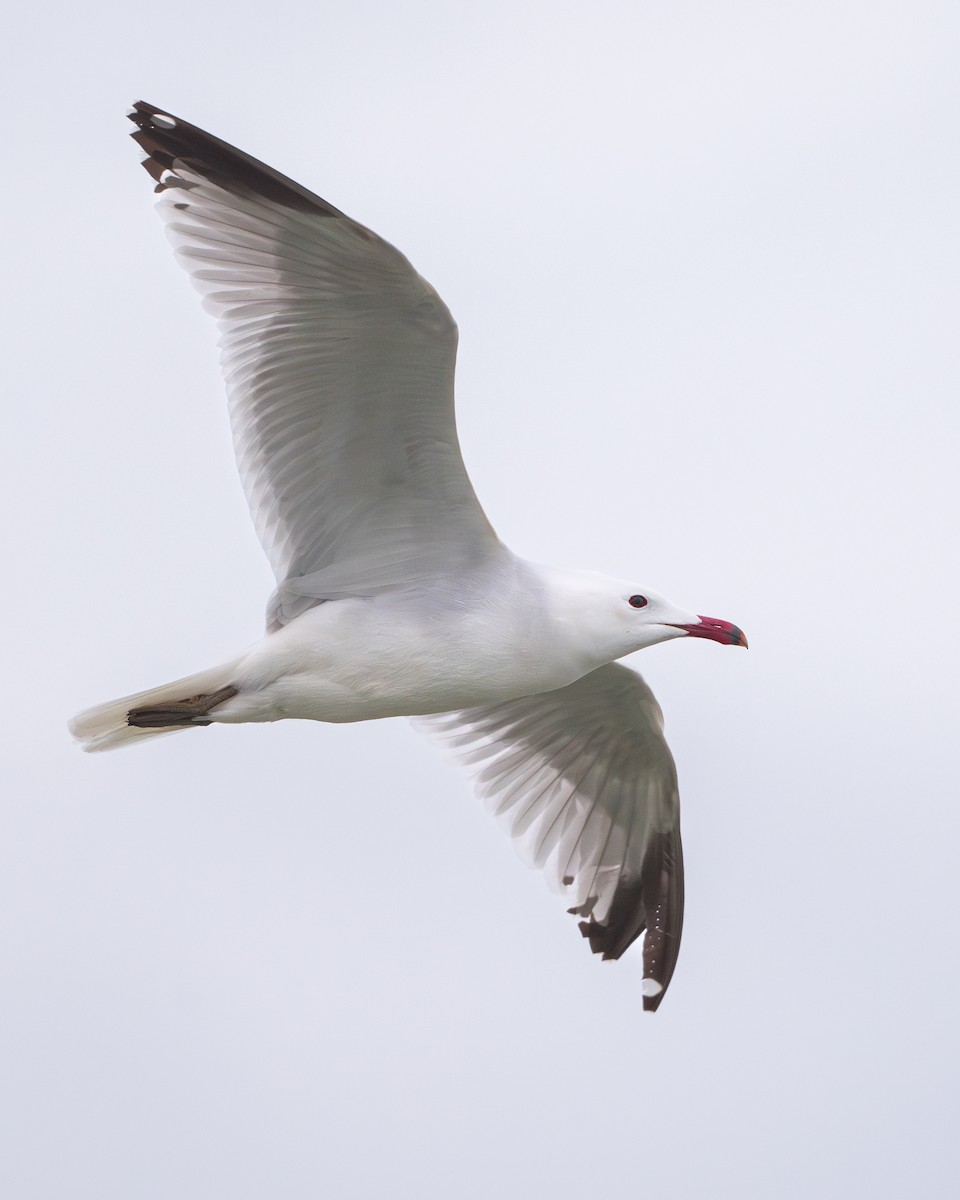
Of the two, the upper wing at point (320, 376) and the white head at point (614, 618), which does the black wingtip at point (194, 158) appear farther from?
the white head at point (614, 618)

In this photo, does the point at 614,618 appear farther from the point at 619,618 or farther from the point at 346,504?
the point at 346,504

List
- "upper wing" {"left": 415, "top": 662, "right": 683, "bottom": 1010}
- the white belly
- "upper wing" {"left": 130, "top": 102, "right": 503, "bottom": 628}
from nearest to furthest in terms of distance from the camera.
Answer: "upper wing" {"left": 130, "top": 102, "right": 503, "bottom": 628}
the white belly
"upper wing" {"left": 415, "top": 662, "right": 683, "bottom": 1010}

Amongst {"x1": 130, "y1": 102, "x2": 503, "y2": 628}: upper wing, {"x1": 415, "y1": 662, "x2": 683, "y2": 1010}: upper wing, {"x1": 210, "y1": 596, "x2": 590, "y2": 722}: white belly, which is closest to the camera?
{"x1": 130, "y1": 102, "x2": 503, "y2": 628}: upper wing

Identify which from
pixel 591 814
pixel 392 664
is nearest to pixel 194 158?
pixel 392 664

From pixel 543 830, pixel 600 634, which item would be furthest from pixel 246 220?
pixel 543 830

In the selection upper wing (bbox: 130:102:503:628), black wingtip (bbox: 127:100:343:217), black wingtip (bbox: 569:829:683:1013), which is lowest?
black wingtip (bbox: 569:829:683:1013)

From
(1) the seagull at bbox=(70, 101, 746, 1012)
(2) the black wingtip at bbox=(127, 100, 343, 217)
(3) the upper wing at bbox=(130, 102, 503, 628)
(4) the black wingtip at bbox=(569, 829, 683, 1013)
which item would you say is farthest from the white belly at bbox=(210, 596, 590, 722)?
(4) the black wingtip at bbox=(569, 829, 683, 1013)

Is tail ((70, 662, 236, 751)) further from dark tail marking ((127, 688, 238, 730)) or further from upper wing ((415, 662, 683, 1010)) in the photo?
upper wing ((415, 662, 683, 1010))

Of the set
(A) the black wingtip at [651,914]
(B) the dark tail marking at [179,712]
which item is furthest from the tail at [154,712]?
(A) the black wingtip at [651,914]
